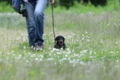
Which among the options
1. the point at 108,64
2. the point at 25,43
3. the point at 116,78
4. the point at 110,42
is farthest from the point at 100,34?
the point at 116,78

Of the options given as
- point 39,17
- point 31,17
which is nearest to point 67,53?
point 39,17

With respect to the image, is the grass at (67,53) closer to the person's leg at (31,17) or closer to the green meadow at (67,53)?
the green meadow at (67,53)

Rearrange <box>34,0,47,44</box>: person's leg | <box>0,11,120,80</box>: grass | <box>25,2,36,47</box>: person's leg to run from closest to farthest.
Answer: <box>0,11,120,80</box>: grass
<box>34,0,47,44</box>: person's leg
<box>25,2,36,47</box>: person's leg

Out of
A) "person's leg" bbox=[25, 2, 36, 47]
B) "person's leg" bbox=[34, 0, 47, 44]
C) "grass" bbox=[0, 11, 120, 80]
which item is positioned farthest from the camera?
"person's leg" bbox=[25, 2, 36, 47]

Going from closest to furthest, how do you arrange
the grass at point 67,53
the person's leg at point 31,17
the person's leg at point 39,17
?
the grass at point 67,53 < the person's leg at point 39,17 < the person's leg at point 31,17

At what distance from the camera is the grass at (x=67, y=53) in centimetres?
589

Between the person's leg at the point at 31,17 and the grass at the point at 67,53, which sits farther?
the person's leg at the point at 31,17

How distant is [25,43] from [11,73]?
4782 mm

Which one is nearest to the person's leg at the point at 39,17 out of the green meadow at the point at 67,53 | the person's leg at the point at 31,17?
the person's leg at the point at 31,17

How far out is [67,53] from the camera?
353 inches

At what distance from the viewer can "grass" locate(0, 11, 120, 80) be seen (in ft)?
19.3

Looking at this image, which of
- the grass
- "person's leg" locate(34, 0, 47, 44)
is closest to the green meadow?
the grass

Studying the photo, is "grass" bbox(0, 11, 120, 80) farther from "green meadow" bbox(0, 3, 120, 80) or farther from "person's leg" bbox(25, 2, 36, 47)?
"person's leg" bbox(25, 2, 36, 47)

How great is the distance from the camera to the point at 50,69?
6.04 meters
